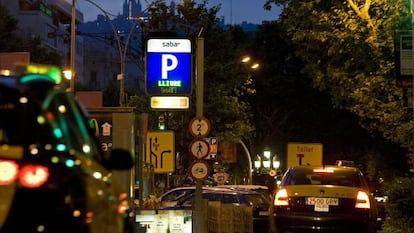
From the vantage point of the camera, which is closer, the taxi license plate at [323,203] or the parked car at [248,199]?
the taxi license plate at [323,203]

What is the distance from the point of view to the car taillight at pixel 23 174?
4898 mm

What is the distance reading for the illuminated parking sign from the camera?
16.8 metres

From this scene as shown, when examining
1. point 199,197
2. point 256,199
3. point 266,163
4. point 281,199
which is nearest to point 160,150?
point 199,197

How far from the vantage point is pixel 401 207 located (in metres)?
18.3

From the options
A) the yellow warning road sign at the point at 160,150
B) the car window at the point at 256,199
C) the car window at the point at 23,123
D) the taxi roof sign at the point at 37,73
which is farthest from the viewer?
the car window at the point at 256,199

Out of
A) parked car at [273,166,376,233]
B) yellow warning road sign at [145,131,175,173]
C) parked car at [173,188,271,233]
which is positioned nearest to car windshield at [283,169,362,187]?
parked car at [273,166,376,233]

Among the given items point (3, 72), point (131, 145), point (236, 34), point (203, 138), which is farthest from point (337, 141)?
point (3, 72)

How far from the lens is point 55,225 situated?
Answer: 4.94m

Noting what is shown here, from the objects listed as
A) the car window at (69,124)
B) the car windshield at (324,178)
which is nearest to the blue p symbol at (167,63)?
the car windshield at (324,178)

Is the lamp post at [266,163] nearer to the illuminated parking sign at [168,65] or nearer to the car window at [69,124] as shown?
the illuminated parking sign at [168,65]

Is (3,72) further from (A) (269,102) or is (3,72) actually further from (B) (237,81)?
(A) (269,102)

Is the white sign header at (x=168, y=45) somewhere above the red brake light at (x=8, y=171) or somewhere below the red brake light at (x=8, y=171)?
above

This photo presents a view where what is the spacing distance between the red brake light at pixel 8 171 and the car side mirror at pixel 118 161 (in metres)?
1.25

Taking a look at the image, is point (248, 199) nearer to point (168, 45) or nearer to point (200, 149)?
point (200, 149)
